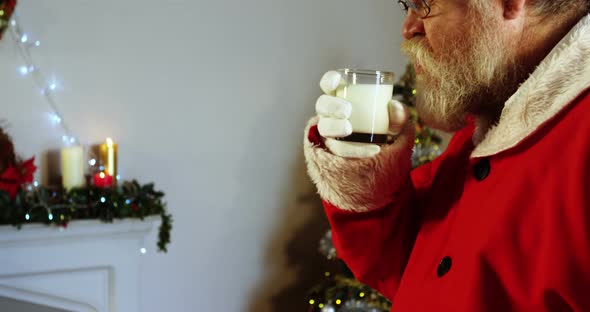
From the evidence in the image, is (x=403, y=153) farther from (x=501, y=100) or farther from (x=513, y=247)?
(x=513, y=247)

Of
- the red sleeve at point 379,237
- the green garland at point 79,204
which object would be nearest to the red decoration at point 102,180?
the green garland at point 79,204

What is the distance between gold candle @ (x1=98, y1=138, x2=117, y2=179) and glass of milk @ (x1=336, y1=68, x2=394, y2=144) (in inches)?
57.0

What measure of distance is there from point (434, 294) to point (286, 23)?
214cm

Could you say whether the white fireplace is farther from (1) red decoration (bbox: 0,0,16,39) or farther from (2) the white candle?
(1) red decoration (bbox: 0,0,16,39)

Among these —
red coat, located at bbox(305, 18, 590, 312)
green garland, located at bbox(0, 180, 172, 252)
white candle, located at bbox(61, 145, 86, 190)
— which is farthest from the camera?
white candle, located at bbox(61, 145, 86, 190)

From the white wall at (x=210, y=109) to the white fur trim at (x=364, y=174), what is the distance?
1.49 metres

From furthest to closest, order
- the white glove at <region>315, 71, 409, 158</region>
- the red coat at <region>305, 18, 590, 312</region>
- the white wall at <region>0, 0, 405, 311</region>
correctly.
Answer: the white wall at <region>0, 0, 405, 311</region> < the white glove at <region>315, 71, 409, 158</region> < the red coat at <region>305, 18, 590, 312</region>

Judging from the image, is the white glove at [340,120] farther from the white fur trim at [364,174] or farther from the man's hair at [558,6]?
the man's hair at [558,6]

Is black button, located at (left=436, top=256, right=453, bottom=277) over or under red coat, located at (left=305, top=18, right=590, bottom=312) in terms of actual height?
under

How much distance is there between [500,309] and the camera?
0.87m

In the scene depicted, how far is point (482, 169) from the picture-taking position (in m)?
1.00

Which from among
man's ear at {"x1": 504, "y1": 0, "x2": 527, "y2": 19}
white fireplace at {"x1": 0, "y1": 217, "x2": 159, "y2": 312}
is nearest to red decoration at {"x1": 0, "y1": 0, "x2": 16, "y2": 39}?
white fireplace at {"x1": 0, "y1": 217, "x2": 159, "y2": 312}

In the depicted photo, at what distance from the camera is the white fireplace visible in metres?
2.10

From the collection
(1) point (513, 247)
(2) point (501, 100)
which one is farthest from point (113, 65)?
(1) point (513, 247)
